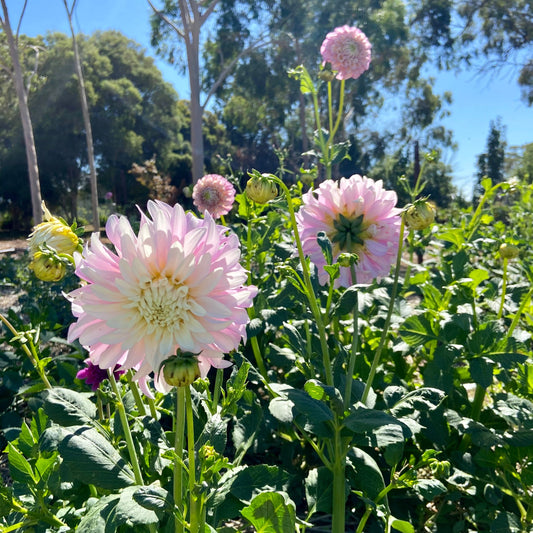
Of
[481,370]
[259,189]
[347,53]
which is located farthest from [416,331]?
[347,53]

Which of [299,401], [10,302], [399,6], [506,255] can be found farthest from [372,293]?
[399,6]

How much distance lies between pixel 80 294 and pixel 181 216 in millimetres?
208

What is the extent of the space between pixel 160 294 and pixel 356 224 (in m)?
0.64

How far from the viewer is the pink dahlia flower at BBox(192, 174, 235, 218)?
2129 mm

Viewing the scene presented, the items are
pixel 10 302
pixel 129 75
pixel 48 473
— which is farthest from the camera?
pixel 129 75

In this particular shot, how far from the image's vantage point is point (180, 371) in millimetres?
642

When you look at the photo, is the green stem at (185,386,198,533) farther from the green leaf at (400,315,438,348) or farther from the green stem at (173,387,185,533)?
the green leaf at (400,315,438,348)

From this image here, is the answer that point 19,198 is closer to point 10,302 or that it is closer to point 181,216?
point 10,302

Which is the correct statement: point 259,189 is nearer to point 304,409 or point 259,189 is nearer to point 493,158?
point 304,409

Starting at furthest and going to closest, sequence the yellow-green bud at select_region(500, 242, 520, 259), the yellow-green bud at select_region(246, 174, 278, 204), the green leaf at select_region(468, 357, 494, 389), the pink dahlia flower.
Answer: the pink dahlia flower < the yellow-green bud at select_region(500, 242, 520, 259) < the green leaf at select_region(468, 357, 494, 389) < the yellow-green bud at select_region(246, 174, 278, 204)

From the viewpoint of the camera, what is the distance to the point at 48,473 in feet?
3.15

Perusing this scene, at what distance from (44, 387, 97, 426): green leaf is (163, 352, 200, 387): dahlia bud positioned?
497mm

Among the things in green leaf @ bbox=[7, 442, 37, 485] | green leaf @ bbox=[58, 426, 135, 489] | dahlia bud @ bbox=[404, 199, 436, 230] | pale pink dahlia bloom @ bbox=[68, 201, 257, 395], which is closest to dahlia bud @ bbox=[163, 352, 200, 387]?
pale pink dahlia bloom @ bbox=[68, 201, 257, 395]

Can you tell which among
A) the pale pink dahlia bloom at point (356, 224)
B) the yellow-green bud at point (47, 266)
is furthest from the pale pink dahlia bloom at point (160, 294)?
the pale pink dahlia bloom at point (356, 224)
